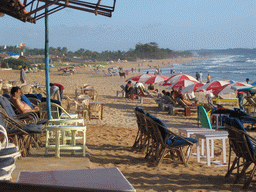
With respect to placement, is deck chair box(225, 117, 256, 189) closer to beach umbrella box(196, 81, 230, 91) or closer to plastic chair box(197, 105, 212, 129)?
plastic chair box(197, 105, 212, 129)

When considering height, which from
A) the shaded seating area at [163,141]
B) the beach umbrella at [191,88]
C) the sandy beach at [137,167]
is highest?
the beach umbrella at [191,88]

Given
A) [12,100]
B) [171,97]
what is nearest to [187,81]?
[171,97]

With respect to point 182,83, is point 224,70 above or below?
above

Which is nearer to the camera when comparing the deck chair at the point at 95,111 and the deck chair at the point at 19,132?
the deck chair at the point at 19,132

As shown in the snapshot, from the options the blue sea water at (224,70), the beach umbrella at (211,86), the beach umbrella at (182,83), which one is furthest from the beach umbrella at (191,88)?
the blue sea water at (224,70)

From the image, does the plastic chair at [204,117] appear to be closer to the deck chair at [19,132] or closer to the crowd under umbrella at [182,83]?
the deck chair at [19,132]

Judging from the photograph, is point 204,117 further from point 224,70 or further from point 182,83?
point 224,70

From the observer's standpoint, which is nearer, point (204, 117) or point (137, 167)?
point (137, 167)

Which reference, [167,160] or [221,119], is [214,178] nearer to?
[167,160]


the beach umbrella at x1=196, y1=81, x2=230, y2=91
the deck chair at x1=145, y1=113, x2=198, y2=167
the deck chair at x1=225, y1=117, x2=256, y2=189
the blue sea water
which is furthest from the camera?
the blue sea water

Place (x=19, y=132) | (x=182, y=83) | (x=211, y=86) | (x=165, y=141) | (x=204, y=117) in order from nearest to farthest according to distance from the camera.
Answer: (x=19, y=132), (x=165, y=141), (x=204, y=117), (x=211, y=86), (x=182, y=83)

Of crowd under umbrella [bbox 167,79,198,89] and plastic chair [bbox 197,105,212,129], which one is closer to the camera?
plastic chair [bbox 197,105,212,129]

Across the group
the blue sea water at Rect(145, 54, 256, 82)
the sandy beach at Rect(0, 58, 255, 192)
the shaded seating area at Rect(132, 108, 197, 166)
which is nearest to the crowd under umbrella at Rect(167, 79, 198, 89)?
the sandy beach at Rect(0, 58, 255, 192)

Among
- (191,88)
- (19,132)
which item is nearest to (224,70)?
(191,88)
